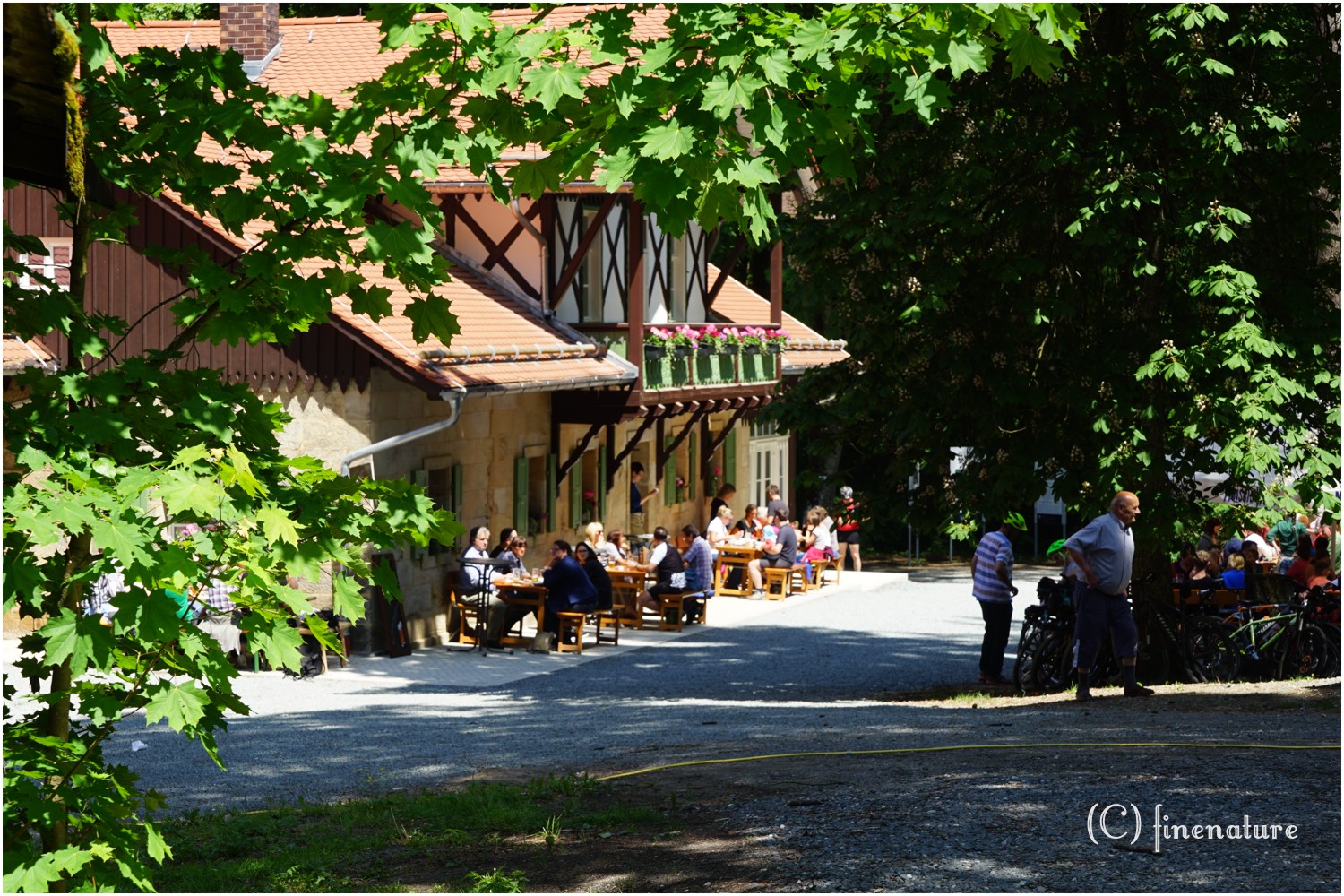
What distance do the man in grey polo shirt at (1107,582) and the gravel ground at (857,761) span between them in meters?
0.50

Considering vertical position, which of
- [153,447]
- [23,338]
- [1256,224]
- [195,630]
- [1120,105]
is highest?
[1120,105]

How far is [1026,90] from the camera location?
1544 cm

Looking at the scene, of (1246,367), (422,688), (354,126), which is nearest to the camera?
(354,126)

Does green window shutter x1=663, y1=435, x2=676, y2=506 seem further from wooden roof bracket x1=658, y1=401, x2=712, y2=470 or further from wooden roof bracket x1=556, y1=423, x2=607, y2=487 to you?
wooden roof bracket x1=556, y1=423, x2=607, y2=487

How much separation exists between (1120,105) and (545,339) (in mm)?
10625

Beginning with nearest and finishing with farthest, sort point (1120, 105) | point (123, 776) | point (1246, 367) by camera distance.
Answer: point (123, 776), point (1246, 367), point (1120, 105)

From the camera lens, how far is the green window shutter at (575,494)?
2622 cm

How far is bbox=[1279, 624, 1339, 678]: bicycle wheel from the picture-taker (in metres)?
16.2

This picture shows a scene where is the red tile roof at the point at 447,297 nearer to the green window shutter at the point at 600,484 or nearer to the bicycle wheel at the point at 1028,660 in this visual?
the green window shutter at the point at 600,484

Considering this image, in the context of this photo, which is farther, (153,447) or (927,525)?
(927,525)

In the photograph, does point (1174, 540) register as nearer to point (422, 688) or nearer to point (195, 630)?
point (422, 688)

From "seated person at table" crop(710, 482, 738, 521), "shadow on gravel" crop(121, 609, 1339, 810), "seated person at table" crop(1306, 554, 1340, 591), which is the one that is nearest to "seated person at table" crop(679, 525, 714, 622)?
"shadow on gravel" crop(121, 609, 1339, 810)

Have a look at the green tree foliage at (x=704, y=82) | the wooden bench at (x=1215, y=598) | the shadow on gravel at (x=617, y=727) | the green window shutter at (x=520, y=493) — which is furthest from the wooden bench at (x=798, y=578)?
the green tree foliage at (x=704, y=82)

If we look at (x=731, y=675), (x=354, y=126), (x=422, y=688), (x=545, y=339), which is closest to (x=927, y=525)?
(x=731, y=675)
